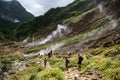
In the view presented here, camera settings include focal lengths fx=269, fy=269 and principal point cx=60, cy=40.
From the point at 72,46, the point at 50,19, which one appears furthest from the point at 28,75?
the point at 50,19

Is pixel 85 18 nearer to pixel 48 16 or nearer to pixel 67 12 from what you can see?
pixel 67 12

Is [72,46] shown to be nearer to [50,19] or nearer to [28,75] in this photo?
[28,75]

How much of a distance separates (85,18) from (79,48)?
49.8m

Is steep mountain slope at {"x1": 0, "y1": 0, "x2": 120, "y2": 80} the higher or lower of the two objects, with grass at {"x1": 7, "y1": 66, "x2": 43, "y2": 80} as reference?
higher

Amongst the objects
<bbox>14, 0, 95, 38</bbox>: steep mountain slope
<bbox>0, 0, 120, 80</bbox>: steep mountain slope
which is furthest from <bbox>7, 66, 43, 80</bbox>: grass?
<bbox>14, 0, 95, 38</bbox>: steep mountain slope

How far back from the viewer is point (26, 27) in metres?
185

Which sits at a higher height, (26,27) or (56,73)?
(26,27)

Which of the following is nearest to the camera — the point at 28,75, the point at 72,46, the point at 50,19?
the point at 28,75

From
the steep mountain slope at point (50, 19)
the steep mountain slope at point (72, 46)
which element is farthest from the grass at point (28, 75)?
the steep mountain slope at point (50, 19)

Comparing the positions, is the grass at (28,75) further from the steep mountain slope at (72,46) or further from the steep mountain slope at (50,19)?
the steep mountain slope at (50,19)

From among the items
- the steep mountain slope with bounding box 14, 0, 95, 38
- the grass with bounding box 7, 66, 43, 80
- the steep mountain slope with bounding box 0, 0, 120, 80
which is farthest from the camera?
the steep mountain slope with bounding box 14, 0, 95, 38

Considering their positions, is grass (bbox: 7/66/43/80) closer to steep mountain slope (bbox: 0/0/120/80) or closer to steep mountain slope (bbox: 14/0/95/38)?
steep mountain slope (bbox: 0/0/120/80)

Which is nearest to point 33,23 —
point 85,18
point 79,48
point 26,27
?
point 26,27

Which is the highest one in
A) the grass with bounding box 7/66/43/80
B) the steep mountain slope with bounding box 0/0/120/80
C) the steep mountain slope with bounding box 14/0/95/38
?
the steep mountain slope with bounding box 14/0/95/38
